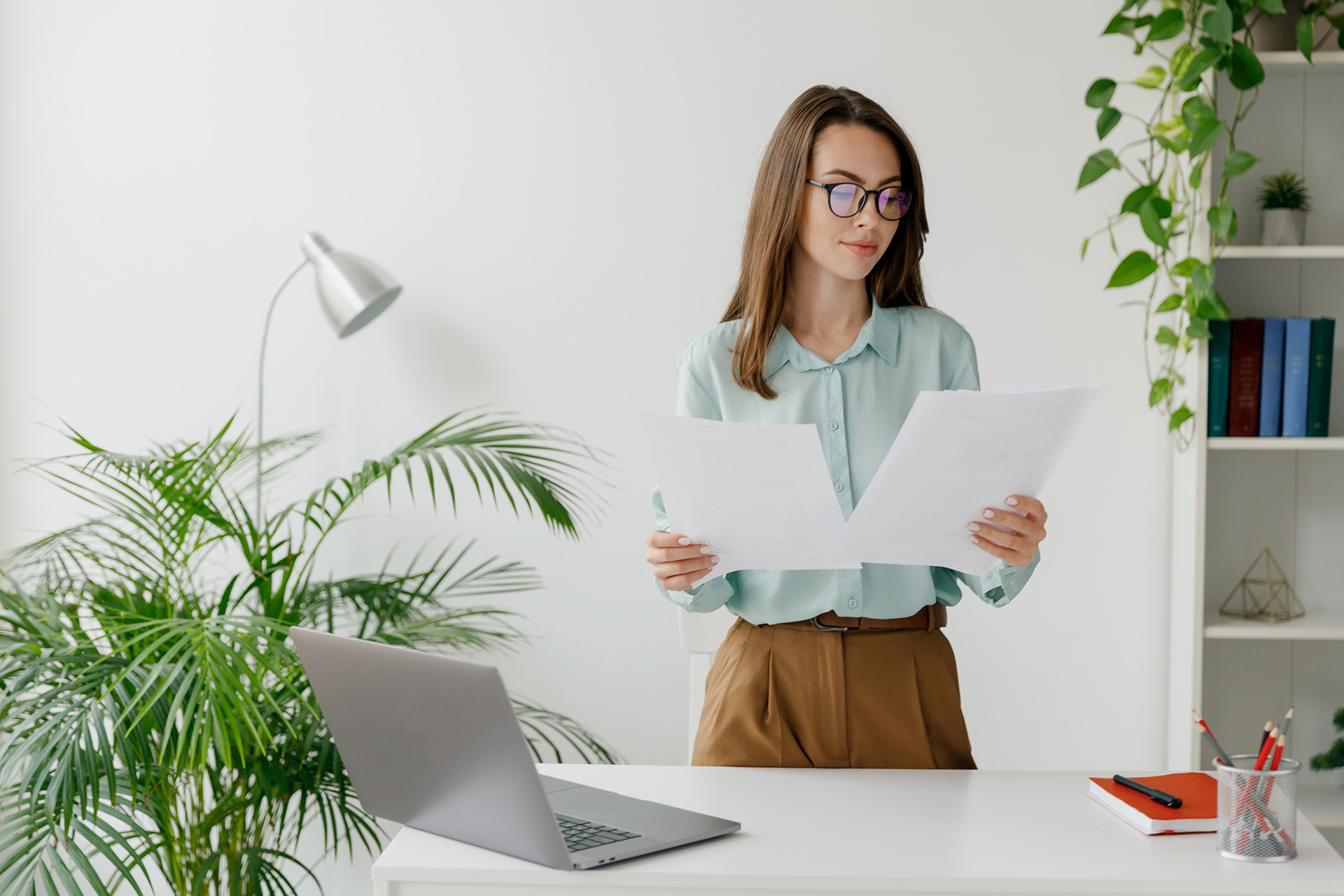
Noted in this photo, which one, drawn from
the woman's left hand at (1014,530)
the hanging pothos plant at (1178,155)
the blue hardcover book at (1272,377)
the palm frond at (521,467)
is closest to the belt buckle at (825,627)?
the woman's left hand at (1014,530)

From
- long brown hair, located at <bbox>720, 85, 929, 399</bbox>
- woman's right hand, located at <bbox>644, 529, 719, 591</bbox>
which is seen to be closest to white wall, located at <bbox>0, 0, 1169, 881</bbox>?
long brown hair, located at <bbox>720, 85, 929, 399</bbox>

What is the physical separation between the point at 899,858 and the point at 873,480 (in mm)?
378

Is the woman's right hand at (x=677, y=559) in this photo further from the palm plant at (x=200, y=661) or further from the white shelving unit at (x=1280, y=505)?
the white shelving unit at (x=1280, y=505)

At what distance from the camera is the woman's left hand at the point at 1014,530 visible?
122 cm

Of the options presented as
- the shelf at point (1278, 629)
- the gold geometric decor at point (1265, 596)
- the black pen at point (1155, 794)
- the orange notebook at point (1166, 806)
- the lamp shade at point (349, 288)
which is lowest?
the orange notebook at point (1166, 806)

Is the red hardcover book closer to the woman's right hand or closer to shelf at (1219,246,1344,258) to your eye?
shelf at (1219,246,1344,258)

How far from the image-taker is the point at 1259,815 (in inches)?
40.1

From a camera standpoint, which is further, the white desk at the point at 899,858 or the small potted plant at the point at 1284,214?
the small potted plant at the point at 1284,214

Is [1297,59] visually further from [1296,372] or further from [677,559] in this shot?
[677,559]

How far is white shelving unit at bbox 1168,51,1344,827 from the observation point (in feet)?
7.97

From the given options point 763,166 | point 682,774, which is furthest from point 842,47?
point 682,774

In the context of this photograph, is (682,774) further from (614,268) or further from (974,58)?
(974,58)

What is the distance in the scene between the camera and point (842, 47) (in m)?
2.49

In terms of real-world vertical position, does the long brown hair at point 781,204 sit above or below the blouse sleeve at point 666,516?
above
